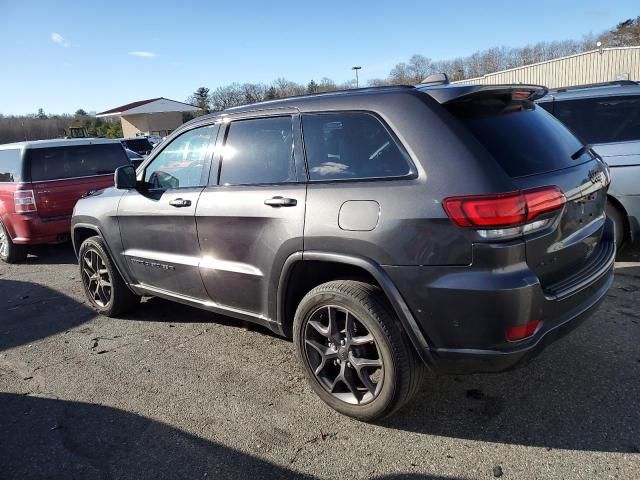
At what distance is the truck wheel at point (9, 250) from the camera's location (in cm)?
752

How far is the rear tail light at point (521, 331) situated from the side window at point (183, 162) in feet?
7.76

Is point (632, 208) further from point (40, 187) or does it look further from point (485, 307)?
point (40, 187)

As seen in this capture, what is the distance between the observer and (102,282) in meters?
4.90

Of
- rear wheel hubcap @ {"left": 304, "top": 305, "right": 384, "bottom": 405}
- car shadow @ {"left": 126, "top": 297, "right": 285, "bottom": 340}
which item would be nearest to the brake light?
rear wheel hubcap @ {"left": 304, "top": 305, "right": 384, "bottom": 405}

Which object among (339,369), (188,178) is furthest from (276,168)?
(339,369)

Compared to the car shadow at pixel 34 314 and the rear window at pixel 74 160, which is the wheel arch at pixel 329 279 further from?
the rear window at pixel 74 160

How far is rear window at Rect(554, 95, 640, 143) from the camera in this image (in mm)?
5199

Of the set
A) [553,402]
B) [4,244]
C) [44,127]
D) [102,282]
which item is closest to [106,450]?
[102,282]

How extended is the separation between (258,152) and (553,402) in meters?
2.43

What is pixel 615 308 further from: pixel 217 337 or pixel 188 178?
pixel 188 178

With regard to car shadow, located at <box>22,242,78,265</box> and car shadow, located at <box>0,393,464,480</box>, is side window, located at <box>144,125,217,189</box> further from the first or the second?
car shadow, located at <box>22,242,78,265</box>

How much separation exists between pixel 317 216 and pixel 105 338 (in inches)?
107

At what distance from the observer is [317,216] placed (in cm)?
281

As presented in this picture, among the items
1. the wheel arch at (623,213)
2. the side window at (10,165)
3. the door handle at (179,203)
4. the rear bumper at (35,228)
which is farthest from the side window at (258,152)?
the side window at (10,165)
